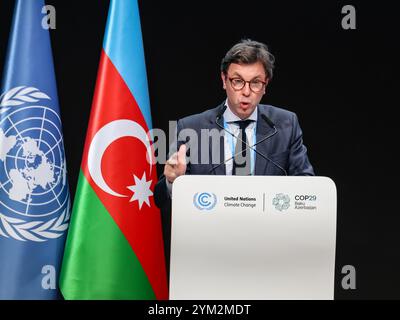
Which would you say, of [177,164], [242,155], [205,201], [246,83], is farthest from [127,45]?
[205,201]

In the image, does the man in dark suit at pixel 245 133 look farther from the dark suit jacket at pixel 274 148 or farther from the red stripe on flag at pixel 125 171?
the red stripe on flag at pixel 125 171

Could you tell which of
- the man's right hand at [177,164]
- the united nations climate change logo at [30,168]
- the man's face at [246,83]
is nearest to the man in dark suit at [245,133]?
the man's face at [246,83]

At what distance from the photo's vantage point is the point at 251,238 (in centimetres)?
196

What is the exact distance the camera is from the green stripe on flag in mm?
2846

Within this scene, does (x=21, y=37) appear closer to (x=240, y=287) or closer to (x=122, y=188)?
(x=122, y=188)

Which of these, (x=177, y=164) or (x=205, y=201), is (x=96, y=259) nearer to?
(x=177, y=164)

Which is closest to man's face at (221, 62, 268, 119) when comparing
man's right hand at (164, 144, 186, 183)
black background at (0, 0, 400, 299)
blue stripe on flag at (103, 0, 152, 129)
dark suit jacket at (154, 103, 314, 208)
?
dark suit jacket at (154, 103, 314, 208)

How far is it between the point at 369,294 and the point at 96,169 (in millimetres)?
1911

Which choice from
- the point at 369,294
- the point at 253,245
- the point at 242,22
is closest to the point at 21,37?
the point at 242,22

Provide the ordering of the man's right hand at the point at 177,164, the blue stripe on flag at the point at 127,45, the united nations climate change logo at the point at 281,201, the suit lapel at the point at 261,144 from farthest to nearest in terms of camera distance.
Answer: the blue stripe on flag at the point at 127,45 → the suit lapel at the point at 261,144 → the man's right hand at the point at 177,164 → the united nations climate change logo at the point at 281,201

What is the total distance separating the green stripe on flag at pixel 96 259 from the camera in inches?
112

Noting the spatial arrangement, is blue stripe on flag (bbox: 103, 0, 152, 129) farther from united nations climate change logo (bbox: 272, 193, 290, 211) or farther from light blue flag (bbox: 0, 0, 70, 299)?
united nations climate change logo (bbox: 272, 193, 290, 211)

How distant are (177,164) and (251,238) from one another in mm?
448

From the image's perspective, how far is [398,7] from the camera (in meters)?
3.41
